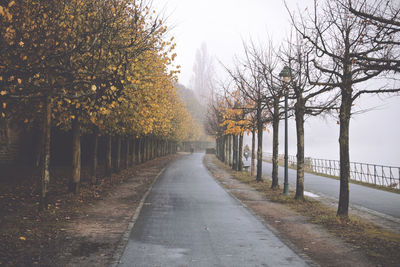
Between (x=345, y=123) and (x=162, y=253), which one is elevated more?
(x=345, y=123)

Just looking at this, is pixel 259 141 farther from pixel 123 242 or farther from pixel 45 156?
pixel 123 242

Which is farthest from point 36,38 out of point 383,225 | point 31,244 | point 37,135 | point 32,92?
point 37,135

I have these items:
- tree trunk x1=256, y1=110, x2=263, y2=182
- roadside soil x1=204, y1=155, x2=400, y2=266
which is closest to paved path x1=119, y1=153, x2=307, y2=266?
roadside soil x1=204, y1=155, x2=400, y2=266

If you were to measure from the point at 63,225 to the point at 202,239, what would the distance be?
11.6 ft

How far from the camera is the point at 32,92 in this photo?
9.55 metres

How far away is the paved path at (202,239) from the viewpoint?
631 centimetres

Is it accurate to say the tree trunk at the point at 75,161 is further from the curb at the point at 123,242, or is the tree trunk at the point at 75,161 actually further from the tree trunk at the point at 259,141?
the tree trunk at the point at 259,141

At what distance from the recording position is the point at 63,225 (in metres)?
8.72

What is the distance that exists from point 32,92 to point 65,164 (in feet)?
69.9

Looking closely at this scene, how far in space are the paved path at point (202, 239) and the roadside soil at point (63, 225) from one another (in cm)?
56

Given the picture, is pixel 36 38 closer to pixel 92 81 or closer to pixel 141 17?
pixel 92 81

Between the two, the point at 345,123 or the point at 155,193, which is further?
the point at 155,193

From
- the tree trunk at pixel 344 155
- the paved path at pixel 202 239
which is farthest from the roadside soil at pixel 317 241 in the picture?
the tree trunk at pixel 344 155

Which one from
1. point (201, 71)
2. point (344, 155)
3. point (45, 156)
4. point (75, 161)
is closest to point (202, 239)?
point (344, 155)
